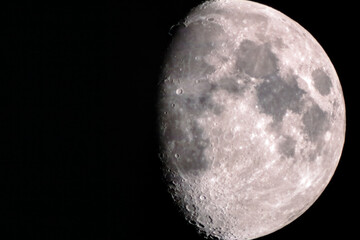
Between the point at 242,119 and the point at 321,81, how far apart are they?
81 cm

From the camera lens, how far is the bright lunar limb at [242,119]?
351 cm

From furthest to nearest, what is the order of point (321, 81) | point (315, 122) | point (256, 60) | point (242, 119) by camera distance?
point (321, 81), point (315, 122), point (256, 60), point (242, 119)

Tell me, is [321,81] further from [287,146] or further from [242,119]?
[242,119]

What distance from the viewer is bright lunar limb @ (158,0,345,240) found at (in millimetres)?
3514

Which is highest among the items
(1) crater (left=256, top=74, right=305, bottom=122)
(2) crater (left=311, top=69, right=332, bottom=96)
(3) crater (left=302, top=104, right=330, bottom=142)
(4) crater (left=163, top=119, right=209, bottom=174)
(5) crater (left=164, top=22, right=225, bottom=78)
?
(5) crater (left=164, top=22, right=225, bottom=78)

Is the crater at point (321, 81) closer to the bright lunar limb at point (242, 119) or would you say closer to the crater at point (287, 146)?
the bright lunar limb at point (242, 119)

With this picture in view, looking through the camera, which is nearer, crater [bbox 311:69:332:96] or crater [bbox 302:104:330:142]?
crater [bbox 302:104:330:142]

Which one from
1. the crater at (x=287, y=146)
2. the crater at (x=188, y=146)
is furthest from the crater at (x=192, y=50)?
the crater at (x=287, y=146)

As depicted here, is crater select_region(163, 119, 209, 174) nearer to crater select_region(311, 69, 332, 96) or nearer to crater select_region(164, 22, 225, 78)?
crater select_region(164, 22, 225, 78)

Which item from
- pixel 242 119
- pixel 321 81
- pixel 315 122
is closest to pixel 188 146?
pixel 242 119

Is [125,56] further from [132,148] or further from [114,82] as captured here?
[132,148]

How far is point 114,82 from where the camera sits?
368 cm

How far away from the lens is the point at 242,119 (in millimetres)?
3512

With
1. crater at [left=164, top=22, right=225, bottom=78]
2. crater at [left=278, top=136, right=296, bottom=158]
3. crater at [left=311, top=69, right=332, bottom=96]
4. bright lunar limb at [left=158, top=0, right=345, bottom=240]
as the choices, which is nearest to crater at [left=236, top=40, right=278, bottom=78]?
bright lunar limb at [left=158, top=0, right=345, bottom=240]
